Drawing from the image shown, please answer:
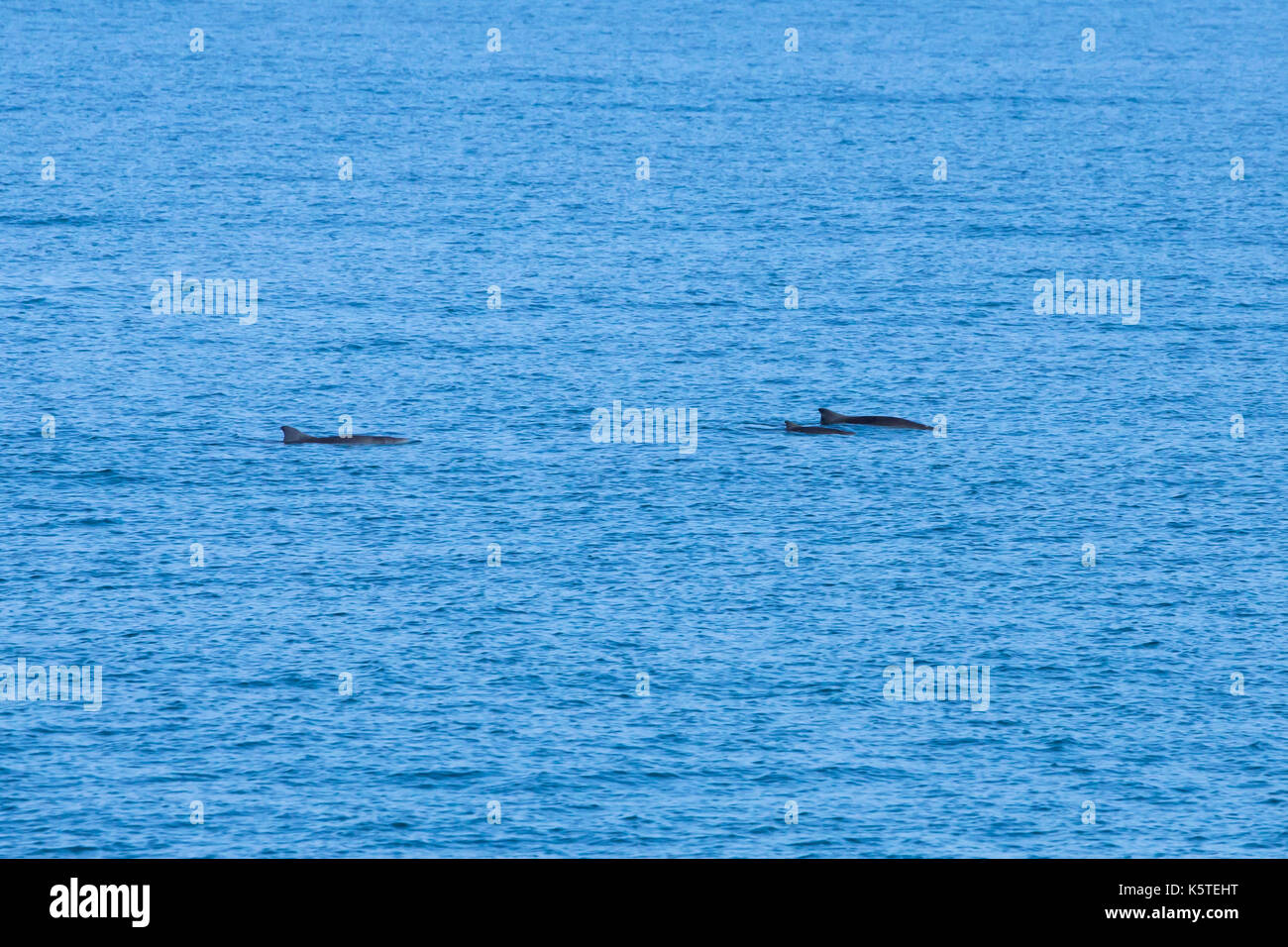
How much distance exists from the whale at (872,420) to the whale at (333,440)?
65.6 feet

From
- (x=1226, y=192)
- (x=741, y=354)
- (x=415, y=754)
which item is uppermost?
(x=1226, y=192)

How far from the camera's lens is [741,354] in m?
119

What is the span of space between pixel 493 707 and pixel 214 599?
1506cm

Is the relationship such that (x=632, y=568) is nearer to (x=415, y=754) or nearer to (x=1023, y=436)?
(x=415, y=754)

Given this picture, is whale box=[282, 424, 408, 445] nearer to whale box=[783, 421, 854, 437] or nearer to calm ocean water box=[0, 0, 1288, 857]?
calm ocean water box=[0, 0, 1288, 857]

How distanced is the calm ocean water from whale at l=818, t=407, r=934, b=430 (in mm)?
1639
